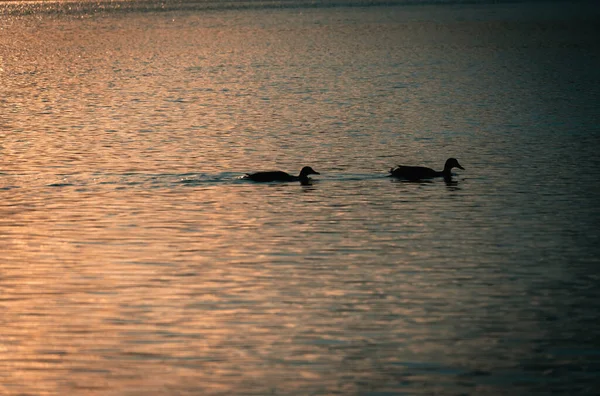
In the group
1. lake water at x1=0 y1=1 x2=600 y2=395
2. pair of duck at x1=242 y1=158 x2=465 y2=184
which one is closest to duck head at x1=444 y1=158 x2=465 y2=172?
pair of duck at x1=242 y1=158 x2=465 y2=184

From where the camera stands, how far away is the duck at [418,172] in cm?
2977

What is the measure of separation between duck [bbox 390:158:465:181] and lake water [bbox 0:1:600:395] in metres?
0.37

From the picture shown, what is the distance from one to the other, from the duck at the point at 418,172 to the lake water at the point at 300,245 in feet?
1.21

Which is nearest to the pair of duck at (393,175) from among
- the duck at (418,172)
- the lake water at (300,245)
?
the duck at (418,172)

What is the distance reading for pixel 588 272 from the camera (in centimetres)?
2017

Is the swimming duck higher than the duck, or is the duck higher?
the swimming duck

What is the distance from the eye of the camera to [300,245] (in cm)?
2252

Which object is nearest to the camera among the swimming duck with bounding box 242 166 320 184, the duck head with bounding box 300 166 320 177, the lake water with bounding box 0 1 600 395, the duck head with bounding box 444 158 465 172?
the lake water with bounding box 0 1 600 395

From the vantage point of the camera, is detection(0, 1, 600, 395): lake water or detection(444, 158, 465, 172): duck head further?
detection(444, 158, 465, 172): duck head

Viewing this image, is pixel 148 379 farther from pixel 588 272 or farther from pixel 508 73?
pixel 508 73

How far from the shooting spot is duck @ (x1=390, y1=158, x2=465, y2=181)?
97.7 feet

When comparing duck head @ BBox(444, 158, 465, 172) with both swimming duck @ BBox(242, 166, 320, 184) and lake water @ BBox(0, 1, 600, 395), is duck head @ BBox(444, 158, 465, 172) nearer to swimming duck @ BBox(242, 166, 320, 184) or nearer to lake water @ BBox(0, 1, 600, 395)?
lake water @ BBox(0, 1, 600, 395)

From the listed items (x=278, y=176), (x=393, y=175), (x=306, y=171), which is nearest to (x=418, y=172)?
(x=393, y=175)

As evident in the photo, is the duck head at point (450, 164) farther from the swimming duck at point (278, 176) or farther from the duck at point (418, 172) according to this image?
the swimming duck at point (278, 176)
